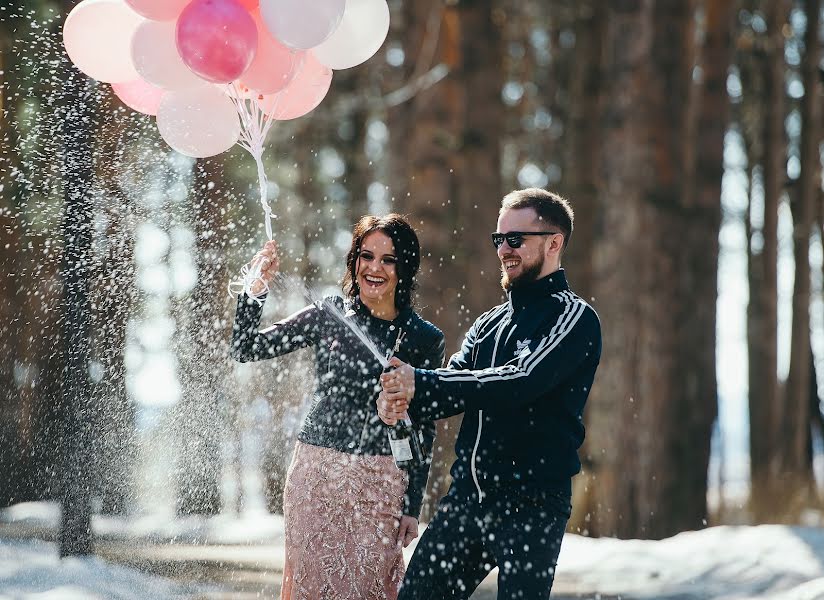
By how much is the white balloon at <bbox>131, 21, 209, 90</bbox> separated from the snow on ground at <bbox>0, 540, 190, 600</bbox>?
2.95 m

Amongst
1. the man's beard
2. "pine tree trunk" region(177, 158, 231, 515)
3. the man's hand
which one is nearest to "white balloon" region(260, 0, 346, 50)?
the man's beard

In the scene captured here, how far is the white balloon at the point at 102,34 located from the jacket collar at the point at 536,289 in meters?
2.29

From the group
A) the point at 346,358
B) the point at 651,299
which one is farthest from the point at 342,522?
the point at 651,299

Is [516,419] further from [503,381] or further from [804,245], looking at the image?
[804,245]

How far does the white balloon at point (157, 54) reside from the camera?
4977 millimetres

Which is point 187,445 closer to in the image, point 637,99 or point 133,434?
point 133,434

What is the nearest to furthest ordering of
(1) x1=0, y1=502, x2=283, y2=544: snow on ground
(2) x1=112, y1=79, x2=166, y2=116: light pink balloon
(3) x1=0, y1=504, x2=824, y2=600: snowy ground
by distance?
(2) x1=112, y1=79, x2=166, y2=116: light pink balloon, (3) x1=0, y1=504, x2=824, y2=600: snowy ground, (1) x1=0, y1=502, x2=283, y2=544: snow on ground

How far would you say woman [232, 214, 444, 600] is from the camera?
442 cm

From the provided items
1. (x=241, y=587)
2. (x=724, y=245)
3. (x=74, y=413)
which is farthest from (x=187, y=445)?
(x=724, y=245)

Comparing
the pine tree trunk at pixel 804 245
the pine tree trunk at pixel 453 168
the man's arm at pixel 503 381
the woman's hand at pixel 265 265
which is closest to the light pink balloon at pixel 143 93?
the woman's hand at pixel 265 265

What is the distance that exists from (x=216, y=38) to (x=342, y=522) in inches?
82.6

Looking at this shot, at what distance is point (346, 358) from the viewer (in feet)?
14.7

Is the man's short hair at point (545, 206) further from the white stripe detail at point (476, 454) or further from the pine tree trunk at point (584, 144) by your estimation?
the pine tree trunk at point (584, 144)

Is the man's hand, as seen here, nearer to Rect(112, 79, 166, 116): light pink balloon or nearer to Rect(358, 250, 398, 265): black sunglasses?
Rect(358, 250, 398, 265): black sunglasses
